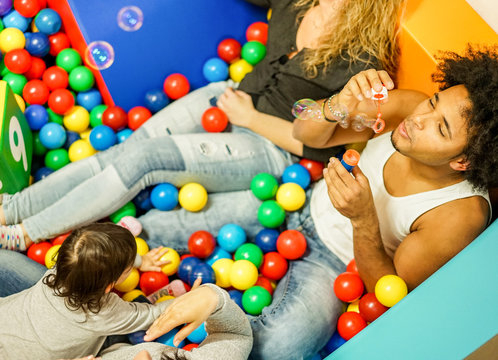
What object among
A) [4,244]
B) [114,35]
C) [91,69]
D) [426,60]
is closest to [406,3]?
[426,60]

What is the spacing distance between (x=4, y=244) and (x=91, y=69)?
86 cm

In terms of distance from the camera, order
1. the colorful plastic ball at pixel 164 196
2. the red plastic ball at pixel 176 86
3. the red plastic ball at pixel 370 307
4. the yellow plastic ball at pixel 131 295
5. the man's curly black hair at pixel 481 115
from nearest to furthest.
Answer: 1. the man's curly black hair at pixel 481 115
2. the red plastic ball at pixel 370 307
3. the yellow plastic ball at pixel 131 295
4. the colorful plastic ball at pixel 164 196
5. the red plastic ball at pixel 176 86

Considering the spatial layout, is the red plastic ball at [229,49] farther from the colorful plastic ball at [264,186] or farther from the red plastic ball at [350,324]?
the red plastic ball at [350,324]

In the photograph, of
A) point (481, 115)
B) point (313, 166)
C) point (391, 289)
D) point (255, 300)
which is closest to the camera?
point (481, 115)

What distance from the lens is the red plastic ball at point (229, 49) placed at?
6.97 ft

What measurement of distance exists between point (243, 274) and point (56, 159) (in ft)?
2.97

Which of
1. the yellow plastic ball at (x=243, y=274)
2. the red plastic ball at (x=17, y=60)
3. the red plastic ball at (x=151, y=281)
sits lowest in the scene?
the yellow plastic ball at (x=243, y=274)

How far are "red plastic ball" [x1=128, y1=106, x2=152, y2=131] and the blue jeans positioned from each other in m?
0.14

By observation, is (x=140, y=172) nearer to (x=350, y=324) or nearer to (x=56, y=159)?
(x=56, y=159)

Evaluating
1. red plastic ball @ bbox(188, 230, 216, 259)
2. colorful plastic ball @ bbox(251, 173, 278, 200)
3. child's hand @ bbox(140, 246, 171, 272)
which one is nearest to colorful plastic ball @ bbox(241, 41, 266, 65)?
colorful plastic ball @ bbox(251, 173, 278, 200)

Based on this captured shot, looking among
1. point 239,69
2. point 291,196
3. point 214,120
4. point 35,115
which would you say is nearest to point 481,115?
point 291,196

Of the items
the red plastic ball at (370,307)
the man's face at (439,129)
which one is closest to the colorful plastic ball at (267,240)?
the red plastic ball at (370,307)

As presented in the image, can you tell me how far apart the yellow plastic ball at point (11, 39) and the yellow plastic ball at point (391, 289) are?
1685mm

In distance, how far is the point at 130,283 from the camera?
1628 millimetres
